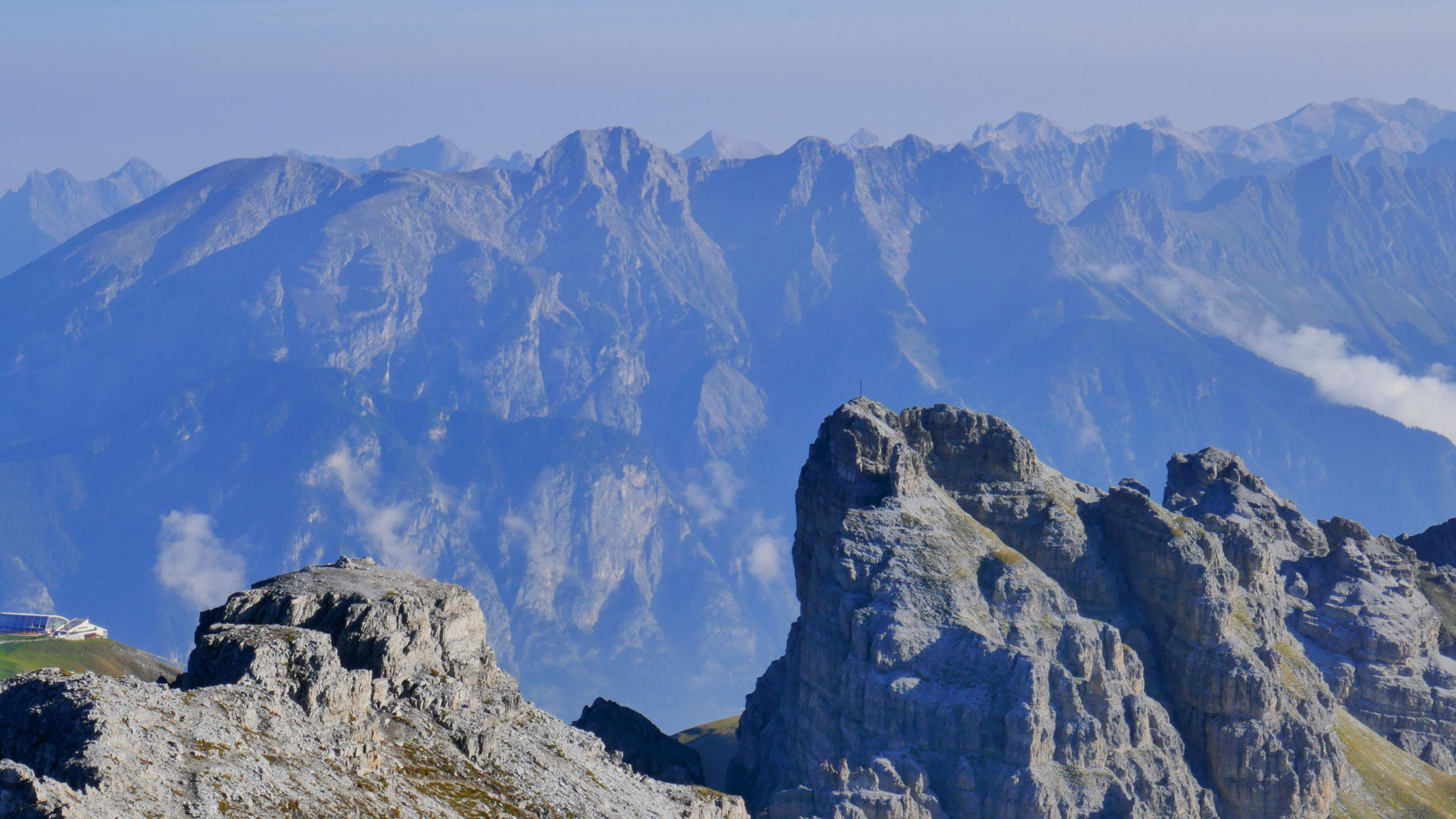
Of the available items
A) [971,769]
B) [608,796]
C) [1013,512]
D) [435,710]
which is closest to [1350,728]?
[1013,512]

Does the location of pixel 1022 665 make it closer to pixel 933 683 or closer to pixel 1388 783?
pixel 933 683

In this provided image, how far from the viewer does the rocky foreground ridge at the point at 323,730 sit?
65375 mm

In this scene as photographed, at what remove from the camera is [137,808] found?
6203 cm

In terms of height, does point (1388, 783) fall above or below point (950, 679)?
above

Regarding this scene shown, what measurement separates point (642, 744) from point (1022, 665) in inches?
1549

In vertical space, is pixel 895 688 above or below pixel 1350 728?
below

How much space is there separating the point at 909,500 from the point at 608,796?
224 feet

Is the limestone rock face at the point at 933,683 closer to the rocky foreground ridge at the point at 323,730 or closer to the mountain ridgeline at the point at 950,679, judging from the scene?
the mountain ridgeline at the point at 950,679

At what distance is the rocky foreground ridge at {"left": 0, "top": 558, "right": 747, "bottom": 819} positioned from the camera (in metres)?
65.4

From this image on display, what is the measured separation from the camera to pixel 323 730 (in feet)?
255

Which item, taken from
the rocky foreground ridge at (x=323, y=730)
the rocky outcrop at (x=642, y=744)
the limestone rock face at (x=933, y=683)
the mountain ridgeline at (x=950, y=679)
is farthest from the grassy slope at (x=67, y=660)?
the rocky foreground ridge at (x=323, y=730)

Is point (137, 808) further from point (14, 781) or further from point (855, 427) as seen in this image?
point (855, 427)

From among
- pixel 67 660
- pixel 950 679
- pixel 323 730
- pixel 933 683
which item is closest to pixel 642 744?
pixel 933 683

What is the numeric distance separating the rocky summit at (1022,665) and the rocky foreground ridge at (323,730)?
34585 millimetres
